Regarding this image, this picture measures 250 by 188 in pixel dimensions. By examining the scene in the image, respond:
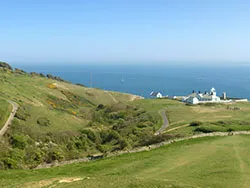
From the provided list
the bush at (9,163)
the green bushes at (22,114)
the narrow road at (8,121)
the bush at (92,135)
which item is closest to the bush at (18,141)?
the narrow road at (8,121)

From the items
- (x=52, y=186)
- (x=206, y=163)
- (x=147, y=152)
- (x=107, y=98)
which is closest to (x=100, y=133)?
(x=147, y=152)

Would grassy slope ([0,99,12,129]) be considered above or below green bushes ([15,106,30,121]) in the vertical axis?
above

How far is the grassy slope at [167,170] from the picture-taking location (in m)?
15.4

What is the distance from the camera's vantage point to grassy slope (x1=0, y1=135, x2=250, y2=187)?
15.4 metres

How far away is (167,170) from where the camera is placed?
19438 mm

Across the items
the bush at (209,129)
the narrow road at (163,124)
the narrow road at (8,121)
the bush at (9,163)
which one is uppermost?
the narrow road at (8,121)

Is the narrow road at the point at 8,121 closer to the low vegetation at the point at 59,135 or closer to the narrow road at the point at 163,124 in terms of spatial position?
the low vegetation at the point at 59,135

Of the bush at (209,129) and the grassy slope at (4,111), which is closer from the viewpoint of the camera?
the grassy slope at (4,111)

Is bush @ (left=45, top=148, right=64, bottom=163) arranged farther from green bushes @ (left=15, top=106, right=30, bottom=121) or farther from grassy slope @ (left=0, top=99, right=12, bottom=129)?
green bushes @ (left=15, top=106, right=30, bottom=121)

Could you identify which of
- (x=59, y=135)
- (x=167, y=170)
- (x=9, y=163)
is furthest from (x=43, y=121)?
(x=167, y=170)

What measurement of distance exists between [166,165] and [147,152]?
630 cm

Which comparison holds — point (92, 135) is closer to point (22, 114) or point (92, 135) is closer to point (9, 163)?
point (22, 114)

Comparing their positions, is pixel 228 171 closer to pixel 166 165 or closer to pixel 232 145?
pixel 166 165

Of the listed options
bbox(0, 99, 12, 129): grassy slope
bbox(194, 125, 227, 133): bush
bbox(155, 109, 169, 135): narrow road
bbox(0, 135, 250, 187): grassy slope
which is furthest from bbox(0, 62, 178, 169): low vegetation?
bbox(194, 125, 227, 133): bush
